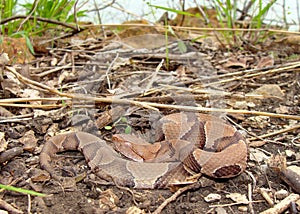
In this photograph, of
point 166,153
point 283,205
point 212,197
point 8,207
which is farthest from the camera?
point 166,153

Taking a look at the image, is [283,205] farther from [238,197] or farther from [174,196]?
[174,196]

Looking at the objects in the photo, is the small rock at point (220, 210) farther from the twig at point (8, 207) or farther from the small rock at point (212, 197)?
the twig at point (8, 207)

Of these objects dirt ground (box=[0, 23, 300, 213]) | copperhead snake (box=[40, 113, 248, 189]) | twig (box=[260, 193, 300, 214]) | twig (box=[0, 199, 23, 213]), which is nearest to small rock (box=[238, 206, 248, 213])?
dirt ground (box=[0, 23, 300, 213])

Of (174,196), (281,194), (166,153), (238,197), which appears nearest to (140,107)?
(166,153)

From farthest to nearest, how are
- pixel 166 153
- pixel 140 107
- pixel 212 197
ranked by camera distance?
pixel 140 107 → pixel 166 153 → pixel 212 197

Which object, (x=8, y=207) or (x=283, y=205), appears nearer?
(x=8, y=207)

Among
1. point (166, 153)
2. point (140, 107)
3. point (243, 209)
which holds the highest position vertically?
point (140, 107)

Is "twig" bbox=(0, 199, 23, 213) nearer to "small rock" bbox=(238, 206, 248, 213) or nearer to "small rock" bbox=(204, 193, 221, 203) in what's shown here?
"small rock" bbox=(204, 193, 221, 203)

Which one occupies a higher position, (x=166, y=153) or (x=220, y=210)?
(x=166, y=153)
